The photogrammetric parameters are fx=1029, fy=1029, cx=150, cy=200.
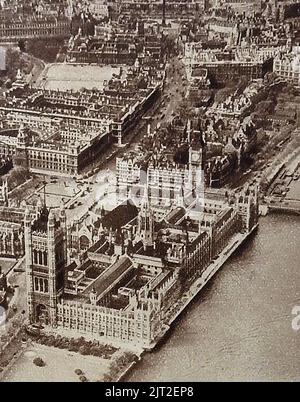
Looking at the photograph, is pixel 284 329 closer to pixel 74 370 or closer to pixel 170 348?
pixel 170 348

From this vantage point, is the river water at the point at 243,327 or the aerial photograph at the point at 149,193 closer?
the river water at the point at 243,327

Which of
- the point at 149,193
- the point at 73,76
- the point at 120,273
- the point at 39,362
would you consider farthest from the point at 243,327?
the point at 73,76

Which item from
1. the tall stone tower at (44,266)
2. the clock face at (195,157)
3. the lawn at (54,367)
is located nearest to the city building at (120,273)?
the tall stone tower at (44,266)

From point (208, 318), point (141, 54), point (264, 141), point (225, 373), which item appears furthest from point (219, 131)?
point (225, 373)

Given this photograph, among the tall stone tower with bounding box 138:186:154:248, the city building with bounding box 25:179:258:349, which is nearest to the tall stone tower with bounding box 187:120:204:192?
the city building with bounding box 25:179:258:349

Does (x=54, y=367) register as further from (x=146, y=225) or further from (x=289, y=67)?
(x=289, y=67)

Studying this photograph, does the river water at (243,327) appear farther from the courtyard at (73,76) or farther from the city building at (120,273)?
the courtyard at (73,76)

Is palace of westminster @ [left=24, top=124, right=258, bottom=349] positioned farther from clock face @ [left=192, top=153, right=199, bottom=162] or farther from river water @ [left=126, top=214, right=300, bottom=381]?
clock face @ [left=192, top=153, right=199, bottom=162]
